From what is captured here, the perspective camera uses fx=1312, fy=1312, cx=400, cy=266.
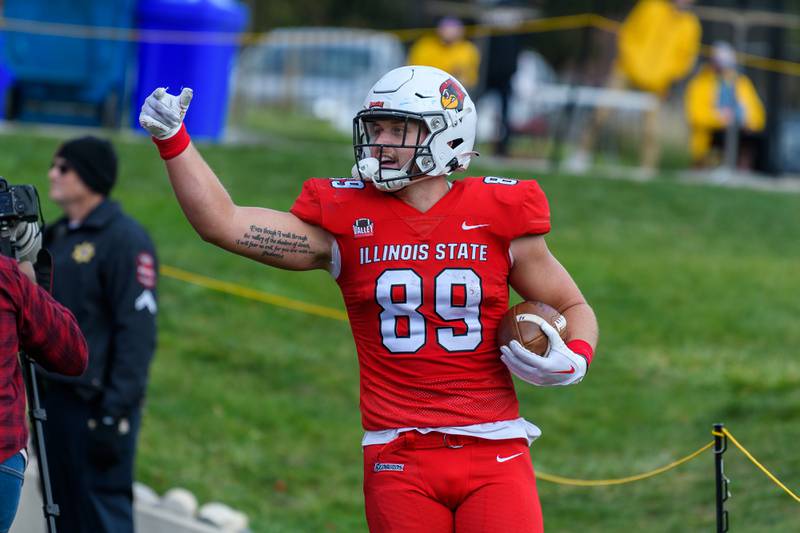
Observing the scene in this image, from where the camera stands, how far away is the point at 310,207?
171 inches

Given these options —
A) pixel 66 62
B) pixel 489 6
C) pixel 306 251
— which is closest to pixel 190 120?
pixel 66 62

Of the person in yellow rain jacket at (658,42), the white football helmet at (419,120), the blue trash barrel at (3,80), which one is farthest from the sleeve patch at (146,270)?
the person in yellow rain jacket at (658,42)

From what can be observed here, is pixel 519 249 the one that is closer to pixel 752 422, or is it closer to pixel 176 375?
pixel 752 422

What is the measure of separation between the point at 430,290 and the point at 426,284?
0.02 m

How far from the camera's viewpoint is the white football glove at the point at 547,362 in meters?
4.12

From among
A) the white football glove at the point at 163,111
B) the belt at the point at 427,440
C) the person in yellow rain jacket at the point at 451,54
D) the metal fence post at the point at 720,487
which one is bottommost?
the metal fence post at the point at 720,487

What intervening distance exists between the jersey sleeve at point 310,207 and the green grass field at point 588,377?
3.77 meters

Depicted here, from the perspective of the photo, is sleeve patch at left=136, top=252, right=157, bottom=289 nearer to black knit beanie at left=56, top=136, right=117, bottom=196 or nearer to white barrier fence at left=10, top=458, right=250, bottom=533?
black knit beanie at left=56, top=136, right=117, bottom=196

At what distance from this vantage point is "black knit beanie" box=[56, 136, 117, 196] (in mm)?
6223

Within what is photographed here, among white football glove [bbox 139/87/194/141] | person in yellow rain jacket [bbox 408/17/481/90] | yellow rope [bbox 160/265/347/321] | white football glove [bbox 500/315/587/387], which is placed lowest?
yellow rope [bbox 160/265/347/321]

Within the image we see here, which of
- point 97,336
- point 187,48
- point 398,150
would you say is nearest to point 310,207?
point 398,150

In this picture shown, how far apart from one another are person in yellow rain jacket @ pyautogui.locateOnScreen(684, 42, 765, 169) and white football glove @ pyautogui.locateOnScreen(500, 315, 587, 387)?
520 inches

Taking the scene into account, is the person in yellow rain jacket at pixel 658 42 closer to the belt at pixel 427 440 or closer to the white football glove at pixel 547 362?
the white football glove at pixel 547 362

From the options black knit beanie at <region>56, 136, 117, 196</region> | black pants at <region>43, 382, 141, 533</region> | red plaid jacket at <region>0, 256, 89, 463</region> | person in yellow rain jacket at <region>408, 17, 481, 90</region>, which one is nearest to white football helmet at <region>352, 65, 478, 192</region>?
red plaid jacket at <region>0, 256, 89, 463</region>
